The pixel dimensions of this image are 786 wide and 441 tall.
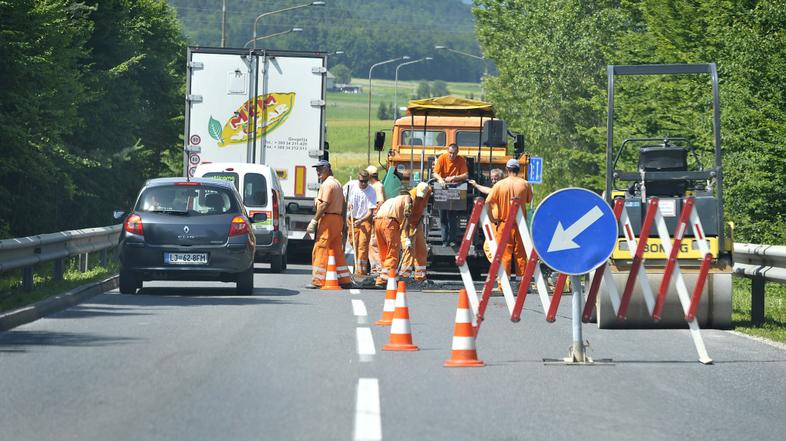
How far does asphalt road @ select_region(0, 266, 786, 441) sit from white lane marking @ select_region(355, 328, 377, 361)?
0.07 ft

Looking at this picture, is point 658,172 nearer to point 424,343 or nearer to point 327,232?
point 424,343

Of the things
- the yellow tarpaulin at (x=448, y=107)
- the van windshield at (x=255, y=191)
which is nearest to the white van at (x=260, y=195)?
the van windshield at (x=255, y=191)

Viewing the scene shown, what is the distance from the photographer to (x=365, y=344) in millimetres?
12164

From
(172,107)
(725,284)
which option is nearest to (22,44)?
(725,284)

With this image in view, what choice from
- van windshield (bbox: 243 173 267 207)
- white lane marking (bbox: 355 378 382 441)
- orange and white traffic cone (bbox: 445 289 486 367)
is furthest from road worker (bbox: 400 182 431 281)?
white lane marking (bbox: 355 378 382 441)

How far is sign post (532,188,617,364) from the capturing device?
10.9m

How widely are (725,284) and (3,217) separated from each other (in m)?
17.8

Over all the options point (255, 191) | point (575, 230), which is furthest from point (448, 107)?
point (575, 230)

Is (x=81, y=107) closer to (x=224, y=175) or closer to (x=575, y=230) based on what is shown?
(x=224, y=175)

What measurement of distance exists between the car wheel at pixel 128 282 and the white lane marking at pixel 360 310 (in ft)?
9.34

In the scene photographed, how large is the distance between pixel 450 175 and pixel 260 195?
4.30 meters

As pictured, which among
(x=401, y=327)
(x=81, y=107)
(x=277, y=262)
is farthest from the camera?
(x=81, y=107)

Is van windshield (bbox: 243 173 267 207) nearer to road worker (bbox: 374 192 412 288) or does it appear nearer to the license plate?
road worker (bbox: 374 192 412 288)

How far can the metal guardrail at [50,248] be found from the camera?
50.6 feet
